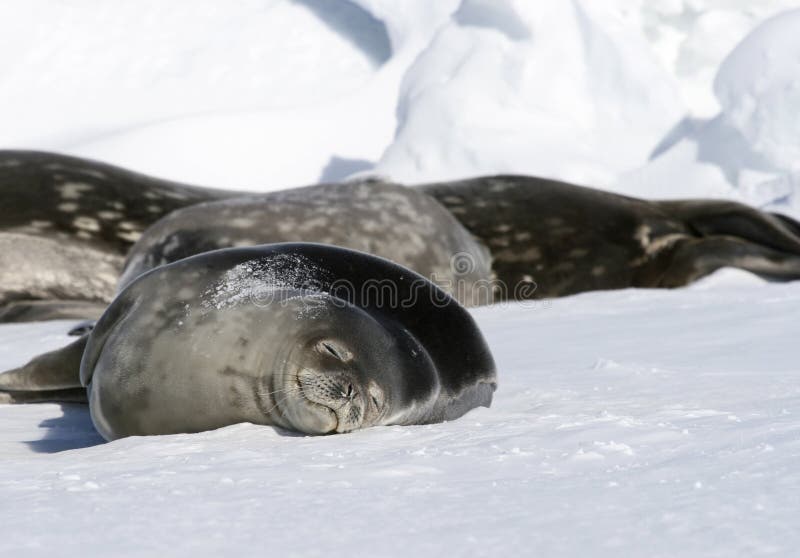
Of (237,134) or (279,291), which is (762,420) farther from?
(237,134)

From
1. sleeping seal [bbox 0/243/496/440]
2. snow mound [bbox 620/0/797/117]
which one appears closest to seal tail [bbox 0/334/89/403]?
sleeping seal [bbox 0/243/496/440]

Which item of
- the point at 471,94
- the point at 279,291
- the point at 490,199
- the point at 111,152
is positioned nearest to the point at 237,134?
the point at 111,152

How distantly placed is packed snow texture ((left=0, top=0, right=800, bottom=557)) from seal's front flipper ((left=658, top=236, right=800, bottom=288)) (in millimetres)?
111

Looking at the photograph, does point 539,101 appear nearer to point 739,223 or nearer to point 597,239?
point 739,223

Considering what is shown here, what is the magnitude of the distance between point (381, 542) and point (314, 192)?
368 centimetres

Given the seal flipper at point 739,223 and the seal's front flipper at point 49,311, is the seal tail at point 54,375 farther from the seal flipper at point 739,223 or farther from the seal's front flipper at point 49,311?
the seal flipper at point 739,223

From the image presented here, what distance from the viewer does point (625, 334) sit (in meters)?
3.53

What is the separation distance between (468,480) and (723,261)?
409cm

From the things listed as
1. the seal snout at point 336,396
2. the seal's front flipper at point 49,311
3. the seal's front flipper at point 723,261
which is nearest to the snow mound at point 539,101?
the seal's front flipper at point 723,261

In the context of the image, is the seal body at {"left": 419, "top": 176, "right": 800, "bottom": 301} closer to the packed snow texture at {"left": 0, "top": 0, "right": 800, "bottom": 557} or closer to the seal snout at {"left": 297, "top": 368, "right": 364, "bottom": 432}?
the packed snow texture at {"left": 0, "top": 0, "right": 800, "bottom": 557}

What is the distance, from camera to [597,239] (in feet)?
17.6

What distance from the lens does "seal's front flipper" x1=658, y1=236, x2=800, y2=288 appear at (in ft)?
17.3

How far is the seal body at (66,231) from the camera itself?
493cm

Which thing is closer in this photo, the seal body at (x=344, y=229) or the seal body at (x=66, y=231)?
the seal body at (x=344, y=229)
